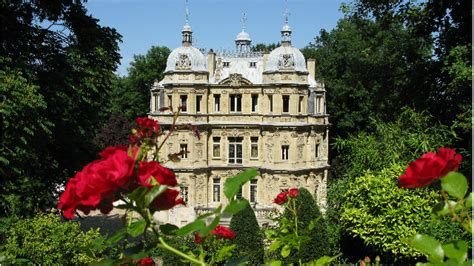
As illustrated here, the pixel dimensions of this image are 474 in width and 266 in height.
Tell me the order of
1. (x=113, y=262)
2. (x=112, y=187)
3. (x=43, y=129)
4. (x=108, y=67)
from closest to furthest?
(x=112, y=187) < (x=113, y=262) < (x=43, y=129) < (x=108, y=67)

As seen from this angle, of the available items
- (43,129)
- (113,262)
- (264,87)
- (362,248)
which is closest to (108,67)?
(43,129)

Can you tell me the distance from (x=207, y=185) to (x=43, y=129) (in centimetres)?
1819

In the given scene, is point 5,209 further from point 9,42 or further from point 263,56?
point 263,56

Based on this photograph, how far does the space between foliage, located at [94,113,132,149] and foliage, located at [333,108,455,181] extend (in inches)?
922

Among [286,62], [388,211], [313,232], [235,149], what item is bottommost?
[313,232]

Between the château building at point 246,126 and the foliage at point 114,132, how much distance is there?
7960 millimetres

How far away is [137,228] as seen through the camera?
6.41 ft

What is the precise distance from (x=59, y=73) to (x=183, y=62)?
55.6 feet

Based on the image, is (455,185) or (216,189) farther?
(216,189)

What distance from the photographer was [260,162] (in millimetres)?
28469

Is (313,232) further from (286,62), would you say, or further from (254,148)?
(286,62)

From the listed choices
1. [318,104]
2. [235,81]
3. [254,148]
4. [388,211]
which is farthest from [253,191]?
[388,211]

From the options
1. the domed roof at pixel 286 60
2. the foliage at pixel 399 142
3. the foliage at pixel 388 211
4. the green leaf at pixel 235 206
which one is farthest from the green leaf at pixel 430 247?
the domed roof at pixel 286 60

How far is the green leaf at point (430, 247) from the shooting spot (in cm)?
170
